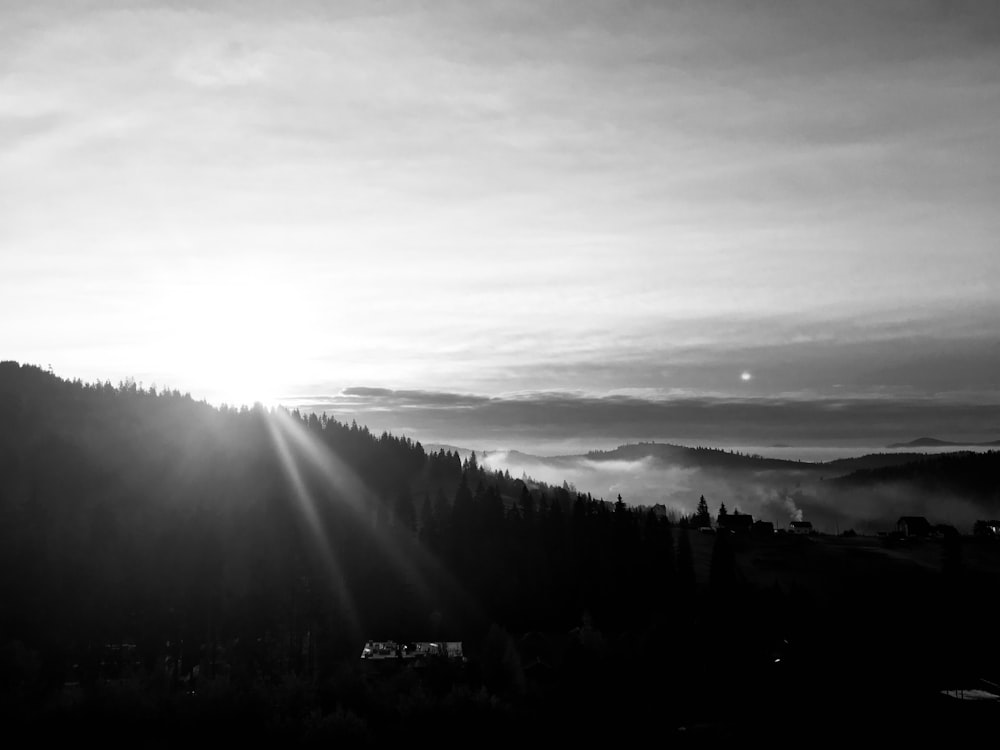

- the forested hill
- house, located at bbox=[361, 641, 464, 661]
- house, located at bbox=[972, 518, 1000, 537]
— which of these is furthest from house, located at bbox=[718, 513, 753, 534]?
house, located at bbox=[361, 641, 464, 661]

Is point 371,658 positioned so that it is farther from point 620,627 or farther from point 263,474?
point 263,474

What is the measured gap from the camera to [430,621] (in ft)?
363

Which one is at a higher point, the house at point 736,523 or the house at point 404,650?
the house at point 736,523

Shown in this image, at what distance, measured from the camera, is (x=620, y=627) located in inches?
4402

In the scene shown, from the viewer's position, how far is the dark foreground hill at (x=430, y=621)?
53781 mm

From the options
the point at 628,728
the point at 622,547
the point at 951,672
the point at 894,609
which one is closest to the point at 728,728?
the point at 628,728

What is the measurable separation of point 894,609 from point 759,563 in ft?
190

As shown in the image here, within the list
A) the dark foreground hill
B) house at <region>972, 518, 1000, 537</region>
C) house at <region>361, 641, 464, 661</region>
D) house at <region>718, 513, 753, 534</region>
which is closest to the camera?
the dark foreground hill

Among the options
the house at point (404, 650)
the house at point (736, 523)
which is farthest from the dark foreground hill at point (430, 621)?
the house at point (736, 523)

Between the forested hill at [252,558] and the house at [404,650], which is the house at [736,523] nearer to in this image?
the forested hill at [252,558]

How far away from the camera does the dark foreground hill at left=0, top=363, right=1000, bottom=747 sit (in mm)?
53781

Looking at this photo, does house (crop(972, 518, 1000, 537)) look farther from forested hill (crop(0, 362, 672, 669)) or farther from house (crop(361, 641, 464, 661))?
house (crop(361, 641, 464, 661))

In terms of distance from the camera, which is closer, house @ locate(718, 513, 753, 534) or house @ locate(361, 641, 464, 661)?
house @ locate(361, 641, 464, 661)

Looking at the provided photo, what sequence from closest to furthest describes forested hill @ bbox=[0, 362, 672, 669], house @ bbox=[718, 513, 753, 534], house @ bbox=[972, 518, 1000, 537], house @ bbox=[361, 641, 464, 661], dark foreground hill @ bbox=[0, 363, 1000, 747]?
1. dark foreground hill @ bbox=[0, 363, 1000, 747]
2. house @ bbox=[361, 641, 464, 661]
3. forested hill @ bbox=[0, 362, 672, 669]
4. house @ bbox=[718, 513, 753, 534]
5. house @ bbox=[972, 518, 1000, 537]
